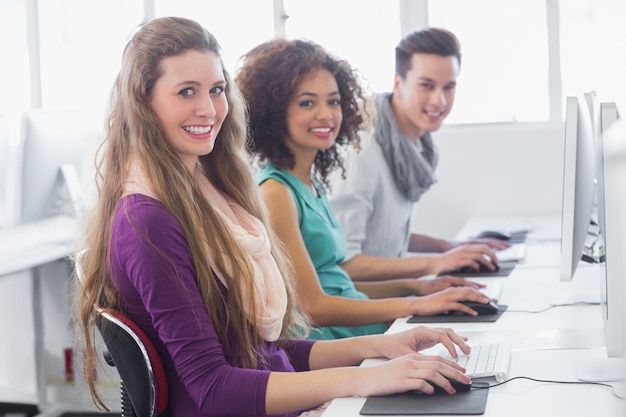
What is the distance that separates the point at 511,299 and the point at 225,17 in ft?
8.05

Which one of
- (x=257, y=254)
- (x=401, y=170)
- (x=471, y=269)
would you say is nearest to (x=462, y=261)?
(x=471, y=269)

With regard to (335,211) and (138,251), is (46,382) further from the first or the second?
(138,251)

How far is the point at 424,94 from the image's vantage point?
2.98 metres

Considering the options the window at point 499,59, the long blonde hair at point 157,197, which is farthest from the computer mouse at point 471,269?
the window at point 499,59

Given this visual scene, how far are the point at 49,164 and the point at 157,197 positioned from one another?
1898 mm

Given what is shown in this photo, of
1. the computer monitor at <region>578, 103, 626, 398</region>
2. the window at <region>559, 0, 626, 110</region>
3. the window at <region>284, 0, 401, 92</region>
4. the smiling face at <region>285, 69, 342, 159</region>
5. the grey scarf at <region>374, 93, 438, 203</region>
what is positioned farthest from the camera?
the window at <region>284, 0, 401, 92</region>

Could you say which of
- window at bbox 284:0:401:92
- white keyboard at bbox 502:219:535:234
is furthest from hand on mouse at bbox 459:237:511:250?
window at bbox 284:0:401:92

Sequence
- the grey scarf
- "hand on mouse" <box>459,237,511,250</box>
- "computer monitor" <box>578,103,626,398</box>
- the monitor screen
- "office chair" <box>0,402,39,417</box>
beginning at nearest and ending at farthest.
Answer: "computer monitor" <box>578,103,626,398</box>
the monitor screen
the grey scarf
"hand on mouse" <box>459,237,511,250</box>
"office chair" <box>0,402,39,417</box>

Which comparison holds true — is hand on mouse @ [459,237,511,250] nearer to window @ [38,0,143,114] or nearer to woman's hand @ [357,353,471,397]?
woman's hand @ [357,353,471,397]

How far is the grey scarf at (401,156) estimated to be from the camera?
281 centimetres

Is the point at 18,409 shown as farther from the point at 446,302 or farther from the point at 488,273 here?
the point at 446,302

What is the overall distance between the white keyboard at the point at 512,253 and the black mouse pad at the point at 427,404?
53.4 inches

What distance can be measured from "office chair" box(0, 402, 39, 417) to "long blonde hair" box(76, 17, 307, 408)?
6.56ft

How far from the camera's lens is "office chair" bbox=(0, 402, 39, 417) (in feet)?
11.2
